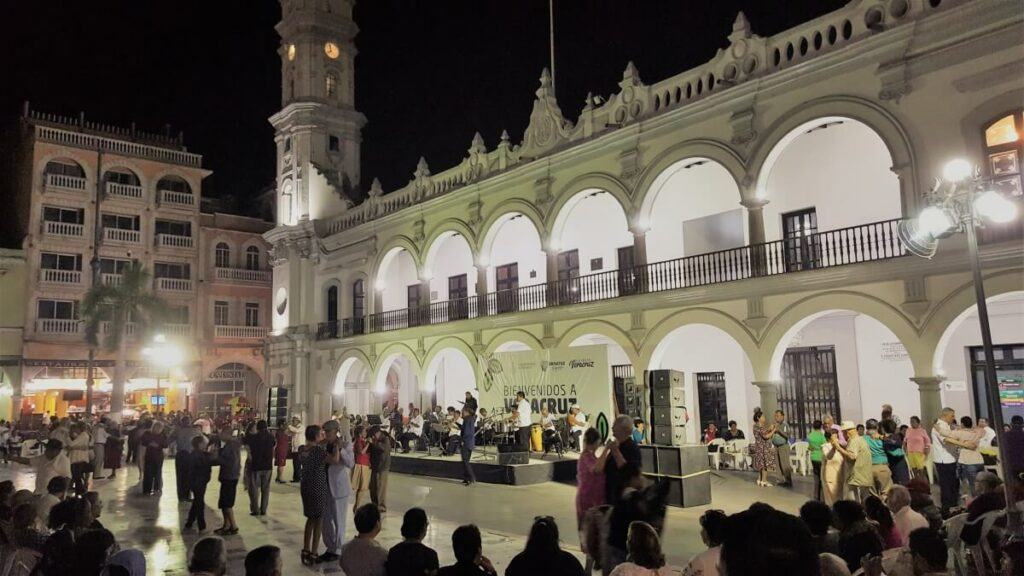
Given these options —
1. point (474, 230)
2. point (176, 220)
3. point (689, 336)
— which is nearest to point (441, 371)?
point (474, 230)

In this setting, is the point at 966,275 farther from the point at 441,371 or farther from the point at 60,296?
the point at 60,296

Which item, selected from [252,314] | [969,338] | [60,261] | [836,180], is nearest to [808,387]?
[969,338]

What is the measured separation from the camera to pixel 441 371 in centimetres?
2811

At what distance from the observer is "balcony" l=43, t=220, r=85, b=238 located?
32.2m

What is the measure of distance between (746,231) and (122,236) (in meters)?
29.3

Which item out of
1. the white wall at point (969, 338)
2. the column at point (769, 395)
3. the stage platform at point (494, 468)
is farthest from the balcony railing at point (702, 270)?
the stage platform at point (494, 468)

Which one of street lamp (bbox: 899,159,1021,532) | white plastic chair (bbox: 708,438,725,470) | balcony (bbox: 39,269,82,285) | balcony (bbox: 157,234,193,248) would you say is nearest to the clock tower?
balcony (bbox: 157,234,193,248)

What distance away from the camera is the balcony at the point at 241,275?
122 feet

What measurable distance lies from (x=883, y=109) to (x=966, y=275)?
3541 mm

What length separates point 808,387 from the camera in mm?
18062

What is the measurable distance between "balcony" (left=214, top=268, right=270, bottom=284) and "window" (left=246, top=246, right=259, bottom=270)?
1.57 feet

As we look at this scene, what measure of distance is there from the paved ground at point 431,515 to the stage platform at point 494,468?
1.37ft

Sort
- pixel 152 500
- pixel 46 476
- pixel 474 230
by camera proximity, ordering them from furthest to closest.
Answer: pixel 474 230 → pixel 152 500 → pixel 46 476

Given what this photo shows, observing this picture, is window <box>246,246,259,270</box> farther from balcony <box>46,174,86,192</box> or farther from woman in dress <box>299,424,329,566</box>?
woman in dress <box>299,424,329,566</box>
